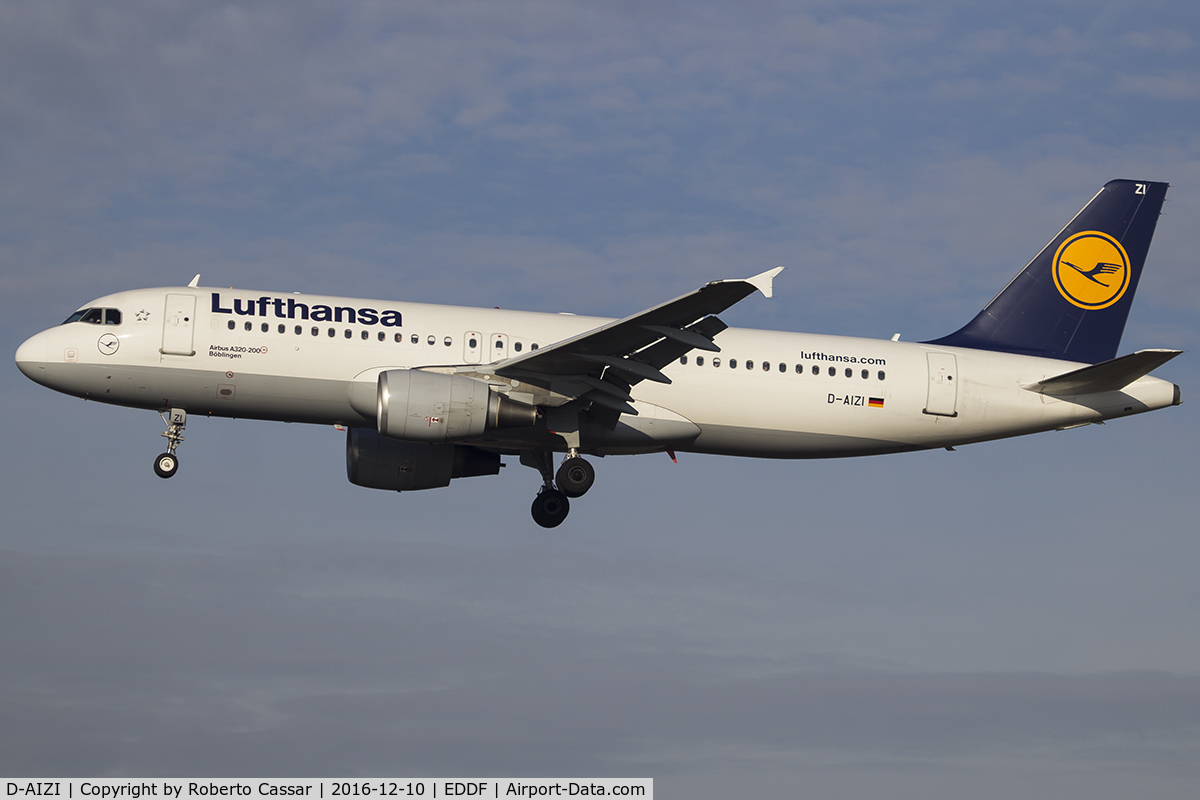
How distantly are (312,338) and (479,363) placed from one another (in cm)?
376

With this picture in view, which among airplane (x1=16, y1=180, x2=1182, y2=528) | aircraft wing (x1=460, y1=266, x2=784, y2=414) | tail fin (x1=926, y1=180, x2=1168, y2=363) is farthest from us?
tail fin (x1=926, y1=180, x2=1168, y2=363)

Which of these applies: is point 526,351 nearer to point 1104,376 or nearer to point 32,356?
point 32,356

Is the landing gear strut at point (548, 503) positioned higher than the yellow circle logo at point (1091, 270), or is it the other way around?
the yellow circle logo at point (1091, 270)

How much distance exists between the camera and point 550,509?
3262 centimetres

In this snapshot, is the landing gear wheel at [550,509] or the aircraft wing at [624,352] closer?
the aircraft wing at [624,352]

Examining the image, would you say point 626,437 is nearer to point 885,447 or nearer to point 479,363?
point 479,363

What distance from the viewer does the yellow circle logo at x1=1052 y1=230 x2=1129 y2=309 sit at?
34562 mm

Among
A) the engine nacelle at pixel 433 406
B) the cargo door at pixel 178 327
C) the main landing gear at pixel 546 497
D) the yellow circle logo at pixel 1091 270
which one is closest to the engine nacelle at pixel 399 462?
the main landing gear at pixel 546 497

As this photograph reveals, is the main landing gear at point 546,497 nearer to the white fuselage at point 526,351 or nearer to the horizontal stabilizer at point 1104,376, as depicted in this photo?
the white fuselage at point 526,351

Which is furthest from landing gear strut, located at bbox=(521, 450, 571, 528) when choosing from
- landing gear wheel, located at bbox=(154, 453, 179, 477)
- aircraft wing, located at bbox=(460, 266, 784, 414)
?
landing gear wheel, located at bbox=(154, 453, 179, 477)

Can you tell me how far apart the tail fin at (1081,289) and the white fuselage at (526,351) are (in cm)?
145

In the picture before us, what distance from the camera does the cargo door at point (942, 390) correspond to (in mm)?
31469

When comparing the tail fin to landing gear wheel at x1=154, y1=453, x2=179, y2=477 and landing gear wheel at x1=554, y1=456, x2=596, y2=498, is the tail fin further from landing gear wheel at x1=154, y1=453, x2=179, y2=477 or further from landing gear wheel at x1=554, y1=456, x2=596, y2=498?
landing gear wheel at x1=154, y1=453, x2=179, y2=477

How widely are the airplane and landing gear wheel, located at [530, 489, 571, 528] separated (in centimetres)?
5
